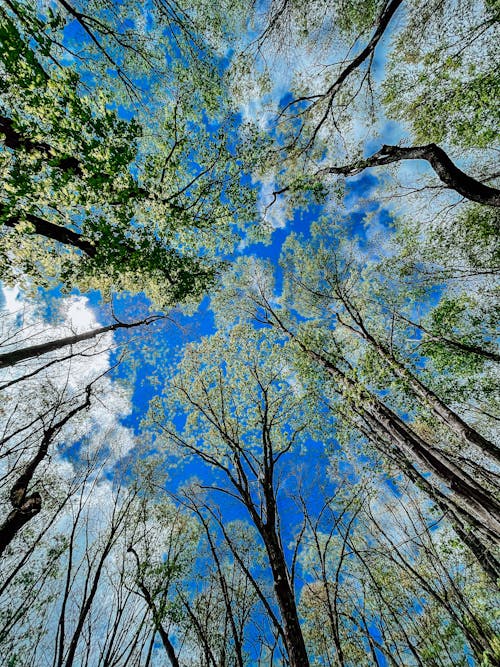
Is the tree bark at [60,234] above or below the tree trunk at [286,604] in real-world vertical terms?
above

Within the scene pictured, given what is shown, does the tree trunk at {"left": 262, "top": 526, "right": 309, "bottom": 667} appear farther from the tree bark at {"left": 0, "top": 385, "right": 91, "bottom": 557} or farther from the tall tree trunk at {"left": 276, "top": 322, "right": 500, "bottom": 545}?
the tree bark at {"left": 0, "top": 385, "right": 91, "bottom": 557}

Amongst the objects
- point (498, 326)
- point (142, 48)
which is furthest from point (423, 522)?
point (142, 48)

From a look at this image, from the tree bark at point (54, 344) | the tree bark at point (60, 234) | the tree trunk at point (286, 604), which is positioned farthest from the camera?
the tree bark at point (60, 234)

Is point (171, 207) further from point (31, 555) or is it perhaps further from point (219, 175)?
point (31, 555)

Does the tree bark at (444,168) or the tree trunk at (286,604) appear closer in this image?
the tree trunk at (286,604)

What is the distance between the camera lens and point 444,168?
4922 mm

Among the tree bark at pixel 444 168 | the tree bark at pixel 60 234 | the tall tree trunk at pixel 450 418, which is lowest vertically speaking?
the tall tree trunk at pixel 450 418

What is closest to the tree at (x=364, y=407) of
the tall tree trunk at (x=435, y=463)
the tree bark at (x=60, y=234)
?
the tall tree trunk at (x=435, y=463)

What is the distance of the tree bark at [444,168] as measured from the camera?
4508 mm

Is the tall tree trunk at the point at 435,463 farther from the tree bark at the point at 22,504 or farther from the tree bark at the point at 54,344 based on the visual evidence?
the tree bark at the point at 22,504

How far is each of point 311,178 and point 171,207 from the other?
4.28 metres

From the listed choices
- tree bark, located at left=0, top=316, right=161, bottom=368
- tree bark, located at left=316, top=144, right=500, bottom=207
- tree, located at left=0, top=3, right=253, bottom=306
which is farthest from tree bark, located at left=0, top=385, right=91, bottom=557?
tree bark, located at left=316, top=144, right=500, bottom=207

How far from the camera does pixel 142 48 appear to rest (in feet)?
20.7

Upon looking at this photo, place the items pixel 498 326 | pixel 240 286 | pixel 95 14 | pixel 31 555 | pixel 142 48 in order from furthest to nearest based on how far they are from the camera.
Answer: pixel 240 286
pixel 498 326
pixel 31 555
pixel 142 48
pixel 95 14
